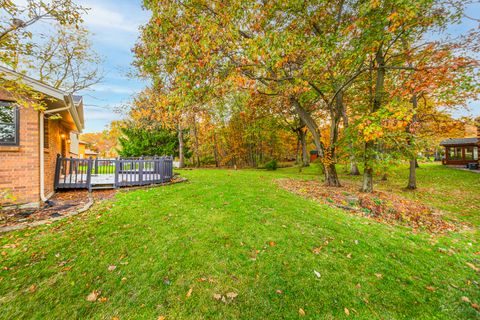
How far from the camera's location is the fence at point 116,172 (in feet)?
24.1

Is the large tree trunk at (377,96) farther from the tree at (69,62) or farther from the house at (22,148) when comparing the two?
the tree at (69,62)

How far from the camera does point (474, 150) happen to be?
22.7 m

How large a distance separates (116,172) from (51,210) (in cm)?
284

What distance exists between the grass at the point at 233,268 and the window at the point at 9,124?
306 centimetres

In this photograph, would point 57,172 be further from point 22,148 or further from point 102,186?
point 22,148

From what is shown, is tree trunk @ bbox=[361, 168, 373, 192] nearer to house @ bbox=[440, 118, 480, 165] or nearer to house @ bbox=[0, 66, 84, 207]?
house @ bbox=[0, 66, 84, 207]

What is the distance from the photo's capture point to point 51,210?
5.08m

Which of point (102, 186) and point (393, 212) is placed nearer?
point (393, 212)

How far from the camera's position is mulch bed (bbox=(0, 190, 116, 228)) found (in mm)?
4410

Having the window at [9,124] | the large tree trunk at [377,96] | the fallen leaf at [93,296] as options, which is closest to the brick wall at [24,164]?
the window at [9,124]

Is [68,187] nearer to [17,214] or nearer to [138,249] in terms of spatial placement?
[17,214]

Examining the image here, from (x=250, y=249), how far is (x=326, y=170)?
303 inches

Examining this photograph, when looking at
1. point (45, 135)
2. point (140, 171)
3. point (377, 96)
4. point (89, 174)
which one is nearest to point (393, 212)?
point (377, 96)

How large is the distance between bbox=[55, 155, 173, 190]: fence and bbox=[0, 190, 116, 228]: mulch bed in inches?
27.5
